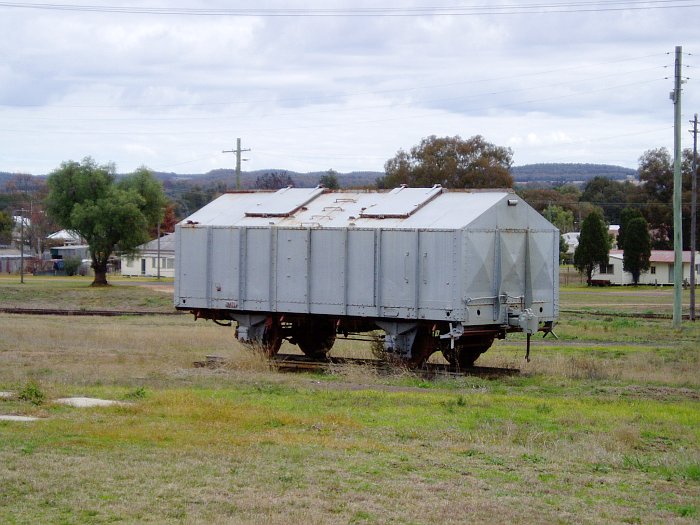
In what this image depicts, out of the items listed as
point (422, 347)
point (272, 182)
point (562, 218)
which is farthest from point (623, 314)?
point (272, 182)

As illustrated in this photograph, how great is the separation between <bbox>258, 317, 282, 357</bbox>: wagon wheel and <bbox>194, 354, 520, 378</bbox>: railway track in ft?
0.91

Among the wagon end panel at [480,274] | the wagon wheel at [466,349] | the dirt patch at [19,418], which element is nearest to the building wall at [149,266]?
the wagon wheel at [466,349]

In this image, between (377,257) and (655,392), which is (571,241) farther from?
(655,392)

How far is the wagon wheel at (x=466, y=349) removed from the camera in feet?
77.0

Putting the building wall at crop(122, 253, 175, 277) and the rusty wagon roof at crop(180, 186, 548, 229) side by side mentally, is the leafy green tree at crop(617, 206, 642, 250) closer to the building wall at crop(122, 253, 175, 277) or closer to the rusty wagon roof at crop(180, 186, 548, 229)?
the building wall at crop(122, 253, 175, 277)

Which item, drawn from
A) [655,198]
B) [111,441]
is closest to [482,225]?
[111,441]

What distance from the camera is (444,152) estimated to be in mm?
83125

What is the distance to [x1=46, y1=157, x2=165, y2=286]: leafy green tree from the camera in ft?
238

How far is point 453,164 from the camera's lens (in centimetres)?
8250

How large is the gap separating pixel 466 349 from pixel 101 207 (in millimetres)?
52594

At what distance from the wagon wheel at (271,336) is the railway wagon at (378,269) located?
0.03 m

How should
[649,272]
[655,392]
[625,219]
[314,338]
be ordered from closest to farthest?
[655,392], [314,338], [649,272], [625,219]

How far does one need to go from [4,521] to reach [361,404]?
8931mm

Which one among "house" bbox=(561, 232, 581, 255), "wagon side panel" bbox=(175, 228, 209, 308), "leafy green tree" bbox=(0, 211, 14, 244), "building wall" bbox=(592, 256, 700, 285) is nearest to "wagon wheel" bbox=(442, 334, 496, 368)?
"wagon side panel" bbox=(175, 228, 209, 308)
